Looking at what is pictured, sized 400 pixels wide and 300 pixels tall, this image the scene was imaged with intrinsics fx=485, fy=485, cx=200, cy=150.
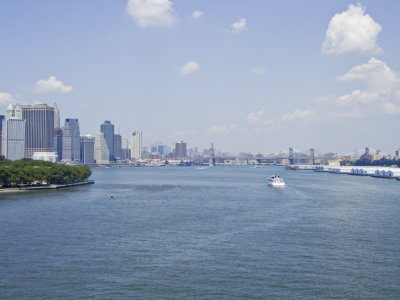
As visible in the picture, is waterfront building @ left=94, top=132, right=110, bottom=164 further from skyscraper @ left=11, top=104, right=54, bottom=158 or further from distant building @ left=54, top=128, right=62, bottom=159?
skyscraper @ left=11, top=104, right=54, bottom=158

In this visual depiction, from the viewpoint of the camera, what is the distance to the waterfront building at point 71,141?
15400 cm

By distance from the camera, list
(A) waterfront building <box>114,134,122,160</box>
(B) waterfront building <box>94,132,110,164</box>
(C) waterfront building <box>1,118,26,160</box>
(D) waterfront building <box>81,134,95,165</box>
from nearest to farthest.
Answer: (C) waterfront building <box>1,118,26,160</box> → (D) waterfront building <box>81,134,95,165</box> → (B) waterfront building <box>94,132,110,164</box> → (A) waterfront building <box>114,134,122,160</box>

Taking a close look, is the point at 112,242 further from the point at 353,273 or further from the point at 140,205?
the point at 140,205

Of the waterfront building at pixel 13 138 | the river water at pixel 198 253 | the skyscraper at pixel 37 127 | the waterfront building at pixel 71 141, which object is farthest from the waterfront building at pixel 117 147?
the river water at pixel 198 253

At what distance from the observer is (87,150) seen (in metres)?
168

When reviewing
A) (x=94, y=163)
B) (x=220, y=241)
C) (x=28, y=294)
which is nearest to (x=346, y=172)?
(x=220, y=241)

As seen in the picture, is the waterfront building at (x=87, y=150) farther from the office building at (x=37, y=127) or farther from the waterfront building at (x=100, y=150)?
the office building at (x=37, y=127)

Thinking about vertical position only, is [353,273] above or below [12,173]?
below

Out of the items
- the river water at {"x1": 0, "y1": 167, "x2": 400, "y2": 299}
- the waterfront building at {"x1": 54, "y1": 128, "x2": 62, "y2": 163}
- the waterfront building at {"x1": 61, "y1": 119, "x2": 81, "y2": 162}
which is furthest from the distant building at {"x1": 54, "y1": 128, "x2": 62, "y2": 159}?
the river water at {"x1": 0, "y1": 167, "x2": 400, "y2": 299}

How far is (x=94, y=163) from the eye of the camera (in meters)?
168

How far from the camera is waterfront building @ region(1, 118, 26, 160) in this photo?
12084cm

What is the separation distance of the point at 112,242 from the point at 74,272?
384 cm

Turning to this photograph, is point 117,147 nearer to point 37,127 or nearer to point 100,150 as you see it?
point 100,150

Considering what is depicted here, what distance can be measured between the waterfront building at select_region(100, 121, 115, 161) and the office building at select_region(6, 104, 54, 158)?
43.0m
